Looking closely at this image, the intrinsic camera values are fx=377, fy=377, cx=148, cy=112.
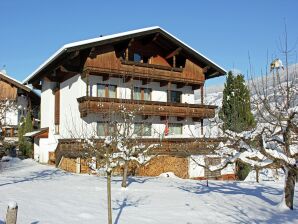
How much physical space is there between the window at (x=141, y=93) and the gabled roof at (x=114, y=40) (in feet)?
12.8

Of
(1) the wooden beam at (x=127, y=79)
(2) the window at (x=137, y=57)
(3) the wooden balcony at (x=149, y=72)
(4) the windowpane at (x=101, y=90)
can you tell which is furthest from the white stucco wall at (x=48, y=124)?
(2) the window at (x=137, y=57)

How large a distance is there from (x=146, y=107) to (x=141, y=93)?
2440 mm

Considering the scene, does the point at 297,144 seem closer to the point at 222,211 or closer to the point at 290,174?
the point at 290,174

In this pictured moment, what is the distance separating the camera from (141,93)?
26.7m

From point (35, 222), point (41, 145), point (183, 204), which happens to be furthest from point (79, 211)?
point (41, 145)

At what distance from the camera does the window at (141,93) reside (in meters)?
26.4

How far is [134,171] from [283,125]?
11.6 metres

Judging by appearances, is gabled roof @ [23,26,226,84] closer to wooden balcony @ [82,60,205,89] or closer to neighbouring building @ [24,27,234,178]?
neighbouring building @ [24,27,234,178]

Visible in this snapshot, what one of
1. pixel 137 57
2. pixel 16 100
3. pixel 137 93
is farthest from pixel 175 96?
pixel 16 100

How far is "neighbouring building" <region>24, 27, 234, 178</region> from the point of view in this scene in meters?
22.7

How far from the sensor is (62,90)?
27.5 metres

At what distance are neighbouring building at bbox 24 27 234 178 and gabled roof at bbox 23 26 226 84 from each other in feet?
0.19

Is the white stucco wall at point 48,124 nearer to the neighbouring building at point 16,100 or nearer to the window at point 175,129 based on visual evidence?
the neighbouring building at point 16,100

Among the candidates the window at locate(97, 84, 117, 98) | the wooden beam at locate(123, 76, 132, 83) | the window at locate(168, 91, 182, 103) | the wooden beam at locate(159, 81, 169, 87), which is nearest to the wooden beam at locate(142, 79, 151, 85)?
the wooden beam at locate(159, 81, 169, 87)
